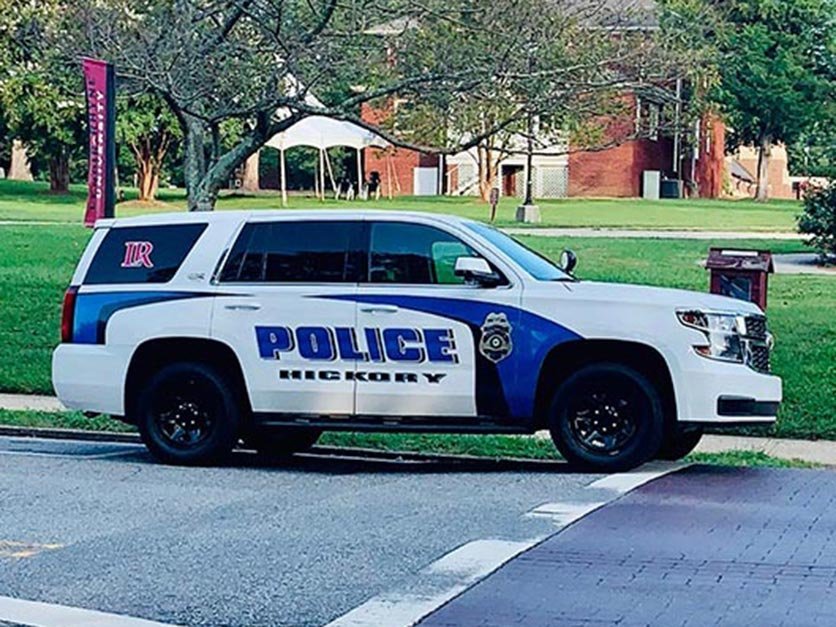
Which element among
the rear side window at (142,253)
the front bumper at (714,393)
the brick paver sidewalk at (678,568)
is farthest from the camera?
the rear side window at (142,253)

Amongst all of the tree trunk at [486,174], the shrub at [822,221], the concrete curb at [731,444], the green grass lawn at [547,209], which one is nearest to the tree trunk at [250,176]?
the green grass lawn at [547,209]

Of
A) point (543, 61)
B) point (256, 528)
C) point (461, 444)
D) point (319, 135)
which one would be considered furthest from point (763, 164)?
point (256, 528)

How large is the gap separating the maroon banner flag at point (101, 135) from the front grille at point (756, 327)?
22.7 feet

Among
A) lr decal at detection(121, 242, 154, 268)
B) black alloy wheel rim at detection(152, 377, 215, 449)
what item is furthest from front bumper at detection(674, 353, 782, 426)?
lr decal at detection(121, 242, 154, 268)

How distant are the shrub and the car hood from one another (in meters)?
Result: 18.2

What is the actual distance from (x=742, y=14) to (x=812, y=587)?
220 ft

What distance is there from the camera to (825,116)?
2675 inches

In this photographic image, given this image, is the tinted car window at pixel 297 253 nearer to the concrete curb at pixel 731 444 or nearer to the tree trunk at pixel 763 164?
the concrete curb at pixel 731 444

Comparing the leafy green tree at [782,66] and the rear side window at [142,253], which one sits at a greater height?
the leafy green tree at [782,66]

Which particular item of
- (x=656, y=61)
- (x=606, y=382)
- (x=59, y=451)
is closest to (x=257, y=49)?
(x=656, y=61)

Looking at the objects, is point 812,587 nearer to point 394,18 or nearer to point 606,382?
point 606,382

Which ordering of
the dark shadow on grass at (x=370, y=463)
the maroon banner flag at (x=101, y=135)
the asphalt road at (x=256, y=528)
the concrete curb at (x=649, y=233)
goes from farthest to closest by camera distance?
the concrete curb at (x=649, y=233)
the maroon banner flag at (x=101, y=135)
the dark shadow on grass at (x=370, y=463)
the asphalt road at (x=256, y=528)

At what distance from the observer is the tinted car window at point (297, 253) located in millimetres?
12609

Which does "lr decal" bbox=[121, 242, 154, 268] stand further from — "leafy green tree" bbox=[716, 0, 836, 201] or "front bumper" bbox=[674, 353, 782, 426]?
"leafy green tree" bbox=[716, 0, 836, 201]
